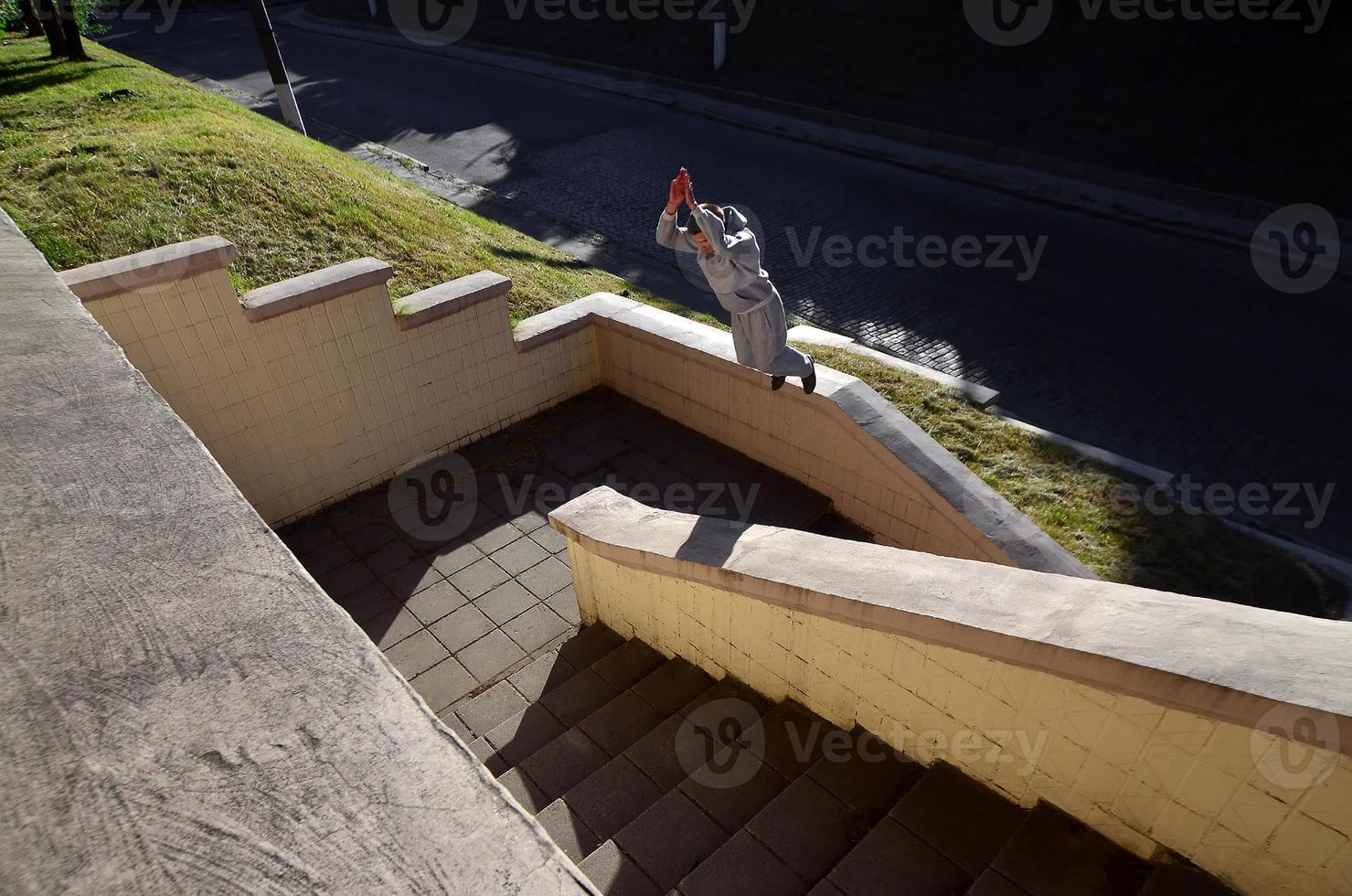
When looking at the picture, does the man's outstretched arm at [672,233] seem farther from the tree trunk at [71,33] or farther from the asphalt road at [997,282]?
the tree trunk at [71,33]

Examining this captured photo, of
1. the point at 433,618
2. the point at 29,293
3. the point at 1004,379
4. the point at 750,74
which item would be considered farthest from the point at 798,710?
the point at 750,74

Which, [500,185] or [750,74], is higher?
[750,74]

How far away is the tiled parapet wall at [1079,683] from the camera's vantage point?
2.26 meters

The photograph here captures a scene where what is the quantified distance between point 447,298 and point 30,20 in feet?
52.7

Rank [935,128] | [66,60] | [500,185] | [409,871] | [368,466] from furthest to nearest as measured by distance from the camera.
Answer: [935,128]
[500,185]
[66,60]
[368,466]
[409,871]

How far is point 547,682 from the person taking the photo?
4.83 meters

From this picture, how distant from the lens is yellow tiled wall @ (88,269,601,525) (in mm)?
5336

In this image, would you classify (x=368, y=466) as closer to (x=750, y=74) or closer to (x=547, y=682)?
(x=547, y=682)

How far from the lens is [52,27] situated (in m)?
13.8

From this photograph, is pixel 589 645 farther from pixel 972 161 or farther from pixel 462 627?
pixel 972 161

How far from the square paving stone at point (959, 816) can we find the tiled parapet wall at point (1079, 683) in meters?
0.08

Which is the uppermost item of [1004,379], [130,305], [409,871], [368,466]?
[409,871]

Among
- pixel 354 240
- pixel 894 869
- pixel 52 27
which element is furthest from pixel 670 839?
pixel 52 27

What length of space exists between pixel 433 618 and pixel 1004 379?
7.23 metres
